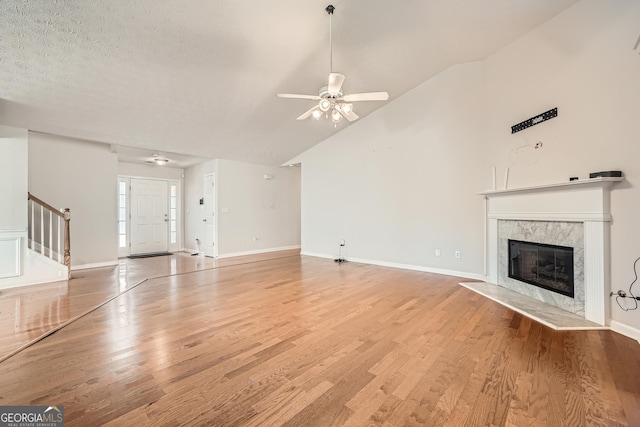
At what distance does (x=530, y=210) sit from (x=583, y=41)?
1975 millimetres

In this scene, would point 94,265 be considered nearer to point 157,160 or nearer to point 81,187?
point 81,187

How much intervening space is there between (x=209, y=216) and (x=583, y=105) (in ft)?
23.8

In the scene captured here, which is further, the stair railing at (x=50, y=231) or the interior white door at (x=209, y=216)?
the interior white door at (x=209, y=216)

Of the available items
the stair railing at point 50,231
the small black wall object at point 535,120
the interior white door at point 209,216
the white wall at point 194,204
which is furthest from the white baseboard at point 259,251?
the small black wall object at point 535,120

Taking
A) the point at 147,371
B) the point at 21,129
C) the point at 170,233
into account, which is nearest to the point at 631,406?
the point at 147,371

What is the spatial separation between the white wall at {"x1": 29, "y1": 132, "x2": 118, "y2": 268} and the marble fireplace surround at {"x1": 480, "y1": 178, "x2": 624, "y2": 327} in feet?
23.9

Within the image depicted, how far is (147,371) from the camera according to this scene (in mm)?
1869

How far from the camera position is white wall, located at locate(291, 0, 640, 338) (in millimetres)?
2600

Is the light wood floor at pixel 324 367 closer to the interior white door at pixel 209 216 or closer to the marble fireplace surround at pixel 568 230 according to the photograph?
the marble fireplace surround at pixel 568 230

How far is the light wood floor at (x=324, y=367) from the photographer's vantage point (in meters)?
1.48

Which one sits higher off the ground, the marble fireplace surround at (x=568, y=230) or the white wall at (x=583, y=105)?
the white wall at (x=583, y=105)

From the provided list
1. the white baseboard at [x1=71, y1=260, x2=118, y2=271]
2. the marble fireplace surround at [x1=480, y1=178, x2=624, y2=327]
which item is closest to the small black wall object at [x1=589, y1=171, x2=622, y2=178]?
the marble fireplace surround at [x1=480, y1=178, x2=624, y2=327]

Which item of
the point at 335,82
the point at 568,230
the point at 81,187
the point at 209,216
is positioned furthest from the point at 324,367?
the point at 81,187

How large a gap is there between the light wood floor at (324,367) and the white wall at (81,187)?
300 cm
